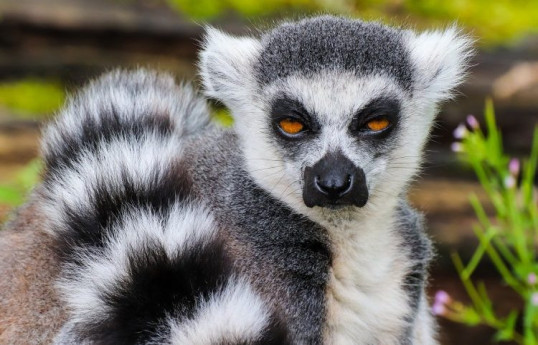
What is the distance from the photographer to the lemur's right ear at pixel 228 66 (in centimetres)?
343

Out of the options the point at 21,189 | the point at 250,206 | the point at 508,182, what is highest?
the point at 508,182

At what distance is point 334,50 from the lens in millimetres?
3174

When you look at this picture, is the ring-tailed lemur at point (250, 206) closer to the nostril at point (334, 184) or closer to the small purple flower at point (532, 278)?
the nostril at point (334, 184)

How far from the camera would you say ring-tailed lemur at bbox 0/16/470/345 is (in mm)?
2619

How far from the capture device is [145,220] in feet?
8.98

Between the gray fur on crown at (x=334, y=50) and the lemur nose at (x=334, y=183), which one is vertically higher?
the gray fur on crown at (x=334, y=50)

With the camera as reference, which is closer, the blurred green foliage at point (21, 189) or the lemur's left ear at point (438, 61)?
the lemur's left ear at point (438, 61)

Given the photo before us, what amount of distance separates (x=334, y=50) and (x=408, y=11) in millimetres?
3160

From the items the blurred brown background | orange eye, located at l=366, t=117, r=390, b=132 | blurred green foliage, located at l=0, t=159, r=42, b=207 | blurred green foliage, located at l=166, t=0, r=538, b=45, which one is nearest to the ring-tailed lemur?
orange eye, located at l=366, t=117, r=390, b=132

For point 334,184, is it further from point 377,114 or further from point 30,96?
point 30,96

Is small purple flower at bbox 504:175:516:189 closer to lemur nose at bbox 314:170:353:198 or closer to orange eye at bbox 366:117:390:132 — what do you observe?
orange eye at bbox 366:117:390:132

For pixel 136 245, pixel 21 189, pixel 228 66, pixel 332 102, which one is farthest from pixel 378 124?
pixel 21 189

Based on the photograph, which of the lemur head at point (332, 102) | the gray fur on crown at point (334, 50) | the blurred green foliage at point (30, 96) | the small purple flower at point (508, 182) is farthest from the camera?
the blurred green foliage at point (30, 96)

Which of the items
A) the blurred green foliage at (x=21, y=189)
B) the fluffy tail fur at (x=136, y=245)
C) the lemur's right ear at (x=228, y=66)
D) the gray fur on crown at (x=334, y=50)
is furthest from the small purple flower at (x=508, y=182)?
the blurred green foliage at (x=21, y=189)
